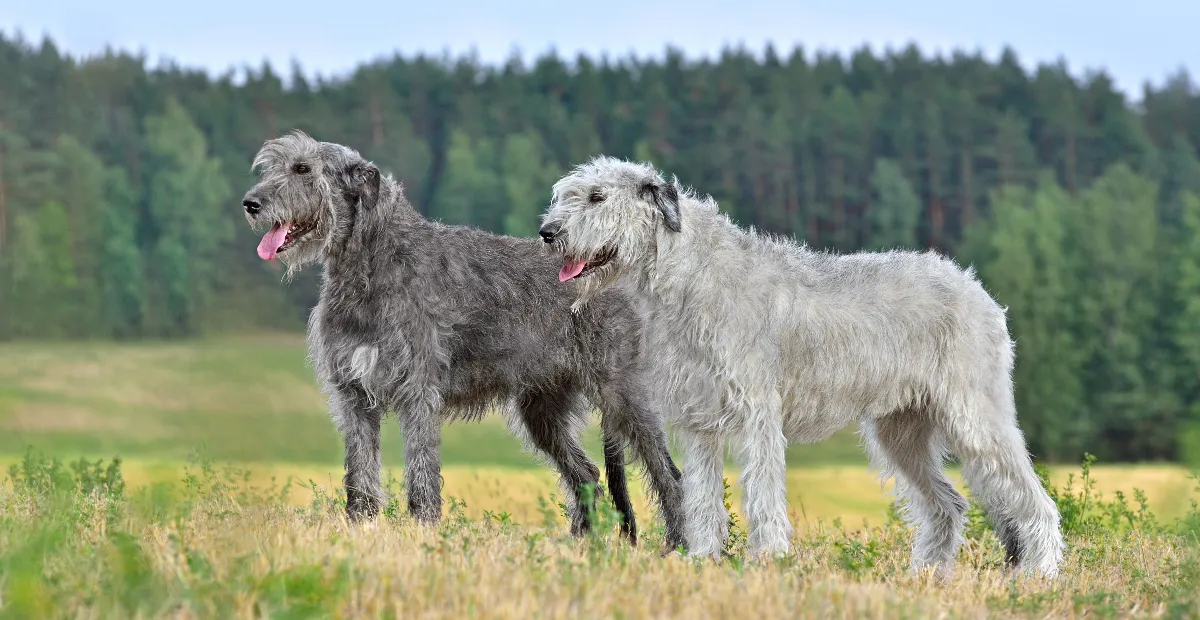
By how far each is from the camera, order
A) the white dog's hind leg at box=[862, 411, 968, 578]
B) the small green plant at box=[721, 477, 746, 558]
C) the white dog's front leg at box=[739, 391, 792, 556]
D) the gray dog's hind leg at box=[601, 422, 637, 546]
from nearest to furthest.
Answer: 1. the white dog's front leg at box=[739, 391, 792, 556]
2. the small green plant at box=[721, 477, 746, 558]
3. the white dog's hind leg at box=[862, 411, 968, 578]
4. the gray dog's hind leg at box=[601, 422, 637, 546]

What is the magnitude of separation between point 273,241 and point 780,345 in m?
3.91

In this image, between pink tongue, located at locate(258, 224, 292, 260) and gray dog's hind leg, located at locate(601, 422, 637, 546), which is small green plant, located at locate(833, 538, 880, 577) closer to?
gray dog's hind leg, located at locate(601, 422, 637, 546)

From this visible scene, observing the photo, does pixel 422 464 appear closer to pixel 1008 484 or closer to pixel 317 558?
pixel 317 558

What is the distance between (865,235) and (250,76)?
27.3 m

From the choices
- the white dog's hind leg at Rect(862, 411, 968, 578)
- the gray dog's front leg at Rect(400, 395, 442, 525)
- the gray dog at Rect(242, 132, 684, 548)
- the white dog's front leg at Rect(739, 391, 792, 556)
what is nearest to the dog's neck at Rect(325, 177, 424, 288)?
the gray dog at Rect(242, 132, 684, 548)

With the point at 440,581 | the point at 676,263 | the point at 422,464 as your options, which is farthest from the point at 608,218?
the point at 440,581

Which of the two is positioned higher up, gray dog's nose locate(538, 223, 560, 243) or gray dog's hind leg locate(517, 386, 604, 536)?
gray dog's nose locate(538, 223, 560, 243)

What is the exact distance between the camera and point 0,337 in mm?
38781

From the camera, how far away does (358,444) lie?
376 inches

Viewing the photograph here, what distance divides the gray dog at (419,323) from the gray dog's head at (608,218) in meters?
0.68

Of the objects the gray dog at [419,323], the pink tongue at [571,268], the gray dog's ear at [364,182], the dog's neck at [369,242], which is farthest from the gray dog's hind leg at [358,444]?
the pink tongue at [571,268]

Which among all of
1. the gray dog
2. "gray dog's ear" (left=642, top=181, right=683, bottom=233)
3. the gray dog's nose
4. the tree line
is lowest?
the gray dog

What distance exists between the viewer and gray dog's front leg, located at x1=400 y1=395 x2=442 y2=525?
9328 millimetres

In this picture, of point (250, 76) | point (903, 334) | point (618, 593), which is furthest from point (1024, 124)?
point (618, 593)
